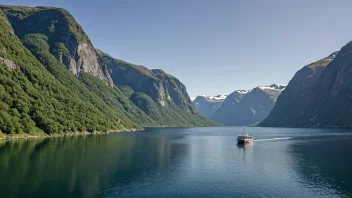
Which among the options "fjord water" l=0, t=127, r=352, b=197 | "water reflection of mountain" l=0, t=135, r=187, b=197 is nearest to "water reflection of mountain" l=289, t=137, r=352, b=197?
"fjord water" l=0, t=127, r=352, b=197

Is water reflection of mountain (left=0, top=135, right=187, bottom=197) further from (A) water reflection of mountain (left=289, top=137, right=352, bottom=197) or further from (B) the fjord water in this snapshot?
(A) water reflection of mountain (left=289, top=137, right=352, bottom=197)

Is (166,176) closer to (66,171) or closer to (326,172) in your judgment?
(66,171)

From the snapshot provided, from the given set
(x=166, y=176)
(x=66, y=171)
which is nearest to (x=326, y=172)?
(x=166, y=176)

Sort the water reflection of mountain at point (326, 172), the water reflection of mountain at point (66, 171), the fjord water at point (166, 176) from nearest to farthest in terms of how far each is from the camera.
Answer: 1. the water reflection of mountain at point (66, 171)
2. the fjord water at point (166, 176)
3. the water reflection of mountain at point (326, 172)

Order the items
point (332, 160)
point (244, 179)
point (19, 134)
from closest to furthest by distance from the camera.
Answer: point (244, 179) < point (332, 160) < point (19, 134)

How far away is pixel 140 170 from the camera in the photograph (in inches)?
3329

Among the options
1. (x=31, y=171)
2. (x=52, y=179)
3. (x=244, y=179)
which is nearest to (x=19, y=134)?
(x=31, y=171)

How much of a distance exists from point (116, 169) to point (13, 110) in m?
109

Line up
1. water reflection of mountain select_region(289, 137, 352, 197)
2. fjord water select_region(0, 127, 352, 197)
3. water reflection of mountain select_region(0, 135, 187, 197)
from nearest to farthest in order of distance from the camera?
water reflection of mountain select_region(0, 135, 187, 197)
fjord water select_region(0, 127, 352, 197)
water reflection of mountain select_region(289, 137, 352, 197)

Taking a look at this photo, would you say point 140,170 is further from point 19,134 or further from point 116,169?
point 19,134

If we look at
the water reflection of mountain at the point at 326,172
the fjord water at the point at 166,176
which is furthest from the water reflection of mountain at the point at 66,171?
the water reflection of mountain at the point at 326,172

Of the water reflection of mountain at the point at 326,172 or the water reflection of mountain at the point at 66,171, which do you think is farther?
the water reflection of mountain at the point at 326,172

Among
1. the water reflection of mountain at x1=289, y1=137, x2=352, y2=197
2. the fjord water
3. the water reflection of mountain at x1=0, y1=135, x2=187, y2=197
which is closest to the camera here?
the water reflection of mountain at x1=0, y1=135, x2=187, y2=197

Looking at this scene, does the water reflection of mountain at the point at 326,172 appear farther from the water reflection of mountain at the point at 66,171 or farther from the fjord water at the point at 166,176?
the water reflection of mountain at the point at 66,171
